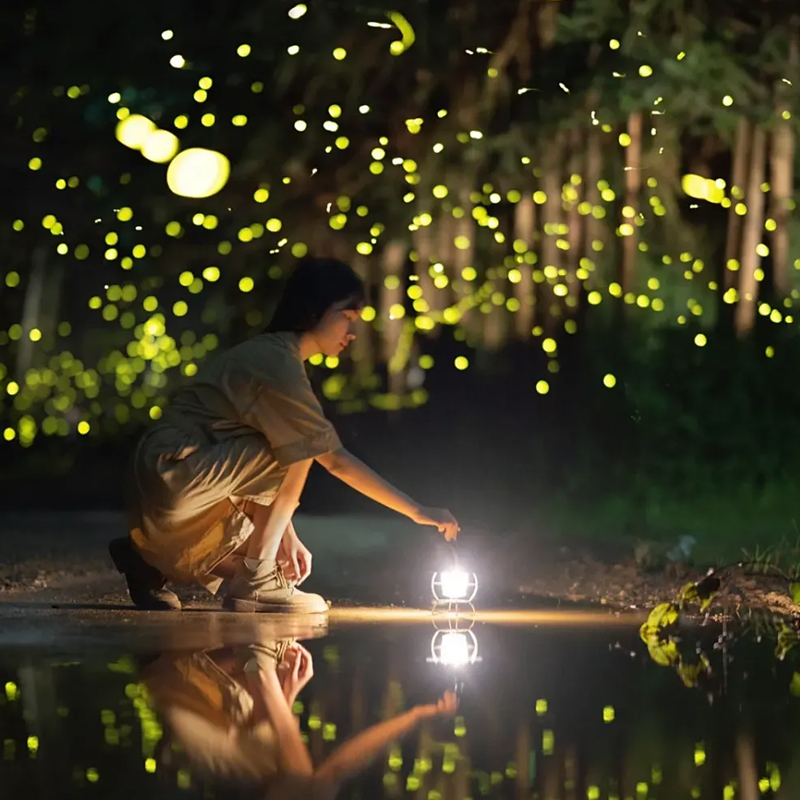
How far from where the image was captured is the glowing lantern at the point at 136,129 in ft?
31.6

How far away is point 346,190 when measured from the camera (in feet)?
32.6

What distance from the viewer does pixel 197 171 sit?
31.1 feet

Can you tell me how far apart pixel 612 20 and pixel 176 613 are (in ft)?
13.8

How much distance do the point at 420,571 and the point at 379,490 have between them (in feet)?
7.99

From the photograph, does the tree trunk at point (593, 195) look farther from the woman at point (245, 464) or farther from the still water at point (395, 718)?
the still water at point (395, 718)

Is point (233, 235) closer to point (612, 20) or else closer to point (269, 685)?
point (612, 20)

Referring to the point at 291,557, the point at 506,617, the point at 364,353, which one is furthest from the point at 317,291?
the point at 364,353

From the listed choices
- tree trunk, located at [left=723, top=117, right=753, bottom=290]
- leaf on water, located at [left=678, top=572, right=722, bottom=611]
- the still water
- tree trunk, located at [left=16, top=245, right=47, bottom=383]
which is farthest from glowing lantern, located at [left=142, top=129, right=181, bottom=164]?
leaf on water, located at [left=678, top=572, right=722, bottom=611]

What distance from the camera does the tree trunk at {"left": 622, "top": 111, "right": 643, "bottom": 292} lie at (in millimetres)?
9984

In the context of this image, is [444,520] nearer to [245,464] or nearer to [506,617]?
[506,617]

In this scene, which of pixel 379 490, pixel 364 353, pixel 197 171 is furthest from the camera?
pixel 364 353

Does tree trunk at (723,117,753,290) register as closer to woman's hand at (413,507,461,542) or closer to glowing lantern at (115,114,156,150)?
glowing lantern at (115,114,156,150)

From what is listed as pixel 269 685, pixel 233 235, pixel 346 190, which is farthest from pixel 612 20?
pixel 269 685

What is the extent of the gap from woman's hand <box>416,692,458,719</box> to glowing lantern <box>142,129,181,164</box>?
15.5 ft
